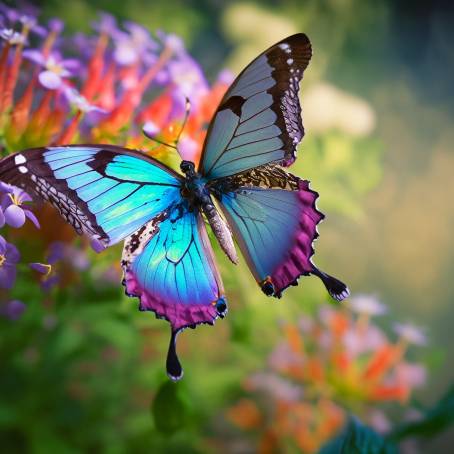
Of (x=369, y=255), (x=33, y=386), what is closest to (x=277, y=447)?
(x=33, y=386)

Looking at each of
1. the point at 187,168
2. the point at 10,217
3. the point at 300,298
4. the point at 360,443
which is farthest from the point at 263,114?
the point at 300,298

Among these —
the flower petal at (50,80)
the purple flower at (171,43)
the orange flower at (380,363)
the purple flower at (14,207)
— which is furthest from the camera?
the orange flower at (380,363)

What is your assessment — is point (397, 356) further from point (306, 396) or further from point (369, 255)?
point (369, 255)

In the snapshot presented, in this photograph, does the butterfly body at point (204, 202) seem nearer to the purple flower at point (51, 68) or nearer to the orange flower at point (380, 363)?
the purple flower at point (51, 68)

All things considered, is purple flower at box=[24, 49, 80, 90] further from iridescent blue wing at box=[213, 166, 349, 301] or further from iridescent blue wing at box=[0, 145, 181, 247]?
iridescent blue wing at box=[213, 166, 349, 301]

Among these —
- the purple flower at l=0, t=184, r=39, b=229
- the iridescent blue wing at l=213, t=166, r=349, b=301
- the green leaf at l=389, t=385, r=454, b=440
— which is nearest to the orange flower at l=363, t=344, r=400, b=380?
the green leaf at l=389, t=385, r=454, b=440

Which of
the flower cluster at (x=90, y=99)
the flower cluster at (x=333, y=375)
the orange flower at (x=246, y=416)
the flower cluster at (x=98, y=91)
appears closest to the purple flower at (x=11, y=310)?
the flower cluster at (x=90, y=99)

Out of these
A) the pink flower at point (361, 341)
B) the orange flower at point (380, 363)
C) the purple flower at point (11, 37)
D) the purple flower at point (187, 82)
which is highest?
the purple flower at point (187, 82)
